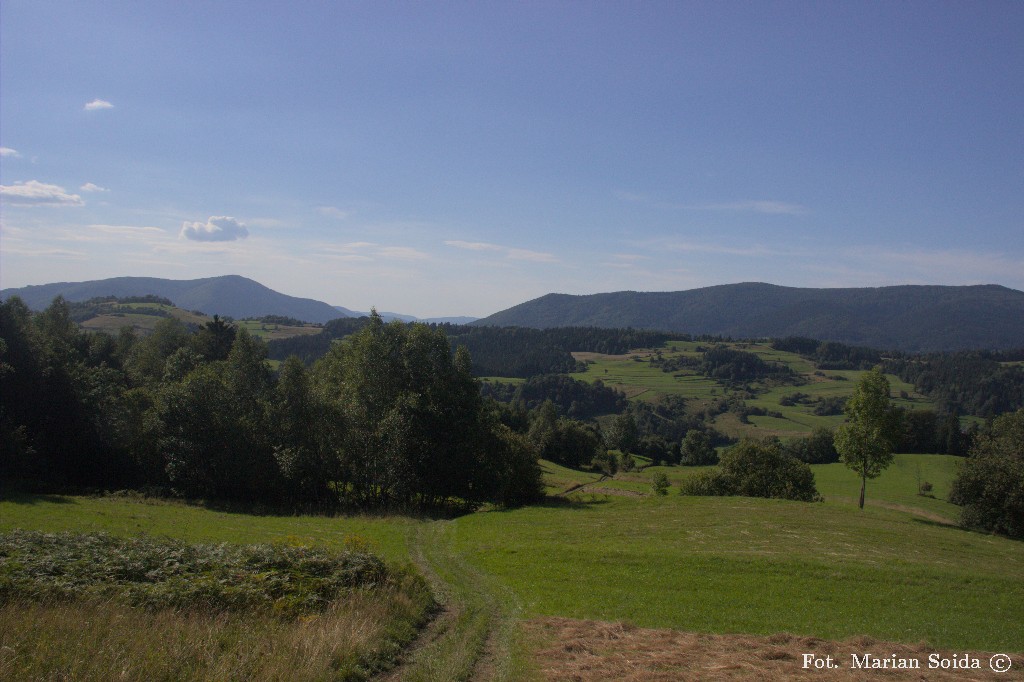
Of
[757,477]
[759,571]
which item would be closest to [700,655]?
[759,571]

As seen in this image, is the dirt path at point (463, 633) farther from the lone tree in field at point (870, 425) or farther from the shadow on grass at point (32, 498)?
the lone tree in field at point (870, 425)

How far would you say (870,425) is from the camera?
48281 mm

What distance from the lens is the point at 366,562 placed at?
15.7m

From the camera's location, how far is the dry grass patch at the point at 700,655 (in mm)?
11023

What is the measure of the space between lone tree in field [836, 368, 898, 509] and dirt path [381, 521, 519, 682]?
40988 mm

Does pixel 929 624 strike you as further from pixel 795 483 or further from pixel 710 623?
pixel 795 483

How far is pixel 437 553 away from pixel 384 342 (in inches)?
830

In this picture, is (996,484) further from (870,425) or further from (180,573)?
(180,573)

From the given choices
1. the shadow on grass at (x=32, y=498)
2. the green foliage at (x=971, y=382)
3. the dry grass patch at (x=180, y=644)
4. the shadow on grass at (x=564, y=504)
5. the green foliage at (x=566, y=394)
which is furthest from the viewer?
the green foliage at (x=566, y=394)

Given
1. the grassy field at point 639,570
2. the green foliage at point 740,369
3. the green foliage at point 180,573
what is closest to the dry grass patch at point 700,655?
the grassy field at point 639,570

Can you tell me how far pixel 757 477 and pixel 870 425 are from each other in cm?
1122

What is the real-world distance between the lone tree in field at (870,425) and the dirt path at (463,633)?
134ft

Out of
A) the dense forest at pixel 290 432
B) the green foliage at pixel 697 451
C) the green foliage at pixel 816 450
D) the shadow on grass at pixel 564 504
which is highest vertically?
the dense forest at pixel 290 432

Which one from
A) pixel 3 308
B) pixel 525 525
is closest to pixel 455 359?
pixel 525 525
